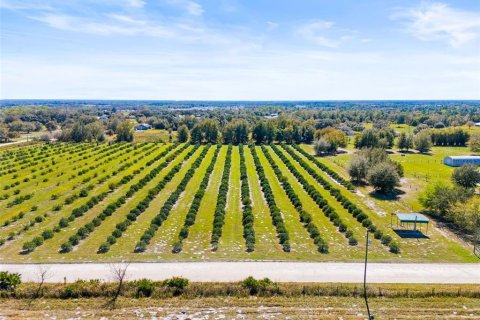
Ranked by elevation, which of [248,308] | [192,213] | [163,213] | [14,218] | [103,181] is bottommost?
[248,308]

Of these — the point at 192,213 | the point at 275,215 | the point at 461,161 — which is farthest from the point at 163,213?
the point at 461,161

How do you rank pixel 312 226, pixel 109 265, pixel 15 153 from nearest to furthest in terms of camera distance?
1. pixel 109 265
2. pixel 312 226
3. pixel 15 153

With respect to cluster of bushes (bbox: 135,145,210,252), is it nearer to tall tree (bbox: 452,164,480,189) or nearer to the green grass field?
the green grass field

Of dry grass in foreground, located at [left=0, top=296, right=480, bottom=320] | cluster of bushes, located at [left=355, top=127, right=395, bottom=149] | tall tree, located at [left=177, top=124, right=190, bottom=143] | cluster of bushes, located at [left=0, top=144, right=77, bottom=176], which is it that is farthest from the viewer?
tall tree, located at [left=177, top=124, right=190, bottom=143]

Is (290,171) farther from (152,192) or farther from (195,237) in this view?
(195,237)

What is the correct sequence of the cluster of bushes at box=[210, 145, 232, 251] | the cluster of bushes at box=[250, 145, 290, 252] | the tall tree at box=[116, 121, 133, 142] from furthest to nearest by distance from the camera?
the tall tree at box=[116, 121, 133, 142]
the cluster of bushes at box=[210, 145, 232, 251]
the cluster of bushes at box=[250, 145, 290, 252]

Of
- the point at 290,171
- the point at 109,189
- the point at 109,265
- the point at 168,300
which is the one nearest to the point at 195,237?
the point at 109,265

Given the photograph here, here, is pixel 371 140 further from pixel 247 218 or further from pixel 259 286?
pixel 259 286

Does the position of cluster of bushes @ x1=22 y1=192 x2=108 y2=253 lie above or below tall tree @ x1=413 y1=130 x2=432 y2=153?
below

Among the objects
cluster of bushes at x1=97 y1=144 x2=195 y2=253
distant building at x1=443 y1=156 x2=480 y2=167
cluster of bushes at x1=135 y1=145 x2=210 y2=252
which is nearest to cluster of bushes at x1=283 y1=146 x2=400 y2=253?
cluster of bushes at x1=135 y1=145 x2=210 y2=252
